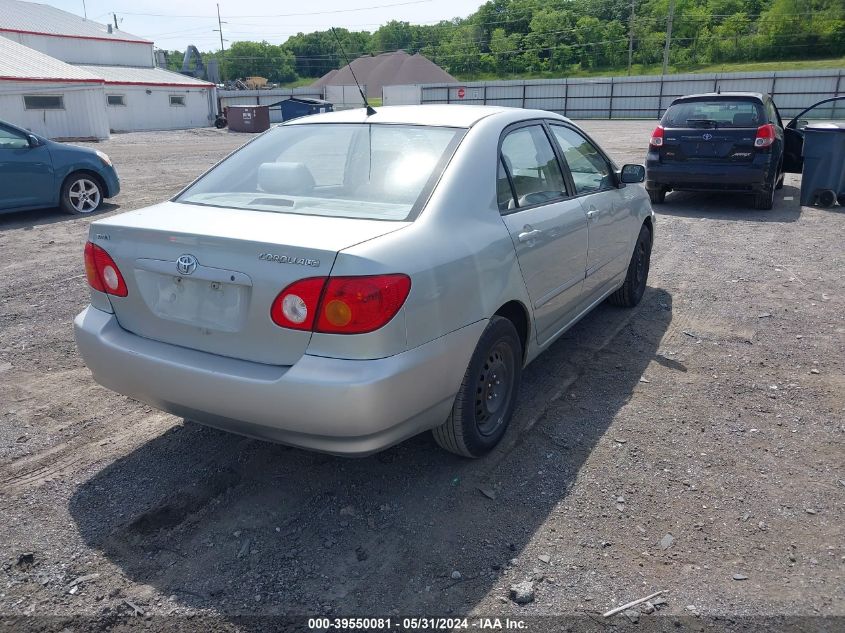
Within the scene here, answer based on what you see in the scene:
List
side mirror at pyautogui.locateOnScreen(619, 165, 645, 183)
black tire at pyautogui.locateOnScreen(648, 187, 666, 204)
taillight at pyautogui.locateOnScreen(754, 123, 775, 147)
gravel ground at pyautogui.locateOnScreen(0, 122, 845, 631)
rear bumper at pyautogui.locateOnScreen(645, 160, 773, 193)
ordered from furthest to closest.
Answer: black tire at pyautogui.locateOnScreen(648, 187, 666, 204)
rear bumper at pyautogui.locateOnScreen(645, 160, 773, 193)
taillight at pyautogui.locateOnScreen(754, 123, 775, 147)
side mirror at pyautogui.locateOnScreen(619, 165, 645, 183)
gravel ground at pyautogui.locateOnScreen(0, 122, 845, 631)

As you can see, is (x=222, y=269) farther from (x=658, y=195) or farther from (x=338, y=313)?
(x=658, y=195)

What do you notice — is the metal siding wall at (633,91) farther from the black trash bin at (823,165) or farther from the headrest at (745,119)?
the headrest at (745,119)

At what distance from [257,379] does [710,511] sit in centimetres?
211

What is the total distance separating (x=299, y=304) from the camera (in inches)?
108

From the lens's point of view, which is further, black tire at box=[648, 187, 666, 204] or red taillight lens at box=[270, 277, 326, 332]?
black tire at box=[648, 187, 666, 204]

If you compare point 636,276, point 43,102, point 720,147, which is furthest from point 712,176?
point 43,102

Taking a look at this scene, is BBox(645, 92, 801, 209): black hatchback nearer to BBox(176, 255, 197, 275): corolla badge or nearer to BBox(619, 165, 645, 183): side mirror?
BBox(619, 165, 645, 183): side mirror

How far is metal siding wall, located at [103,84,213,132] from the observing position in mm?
37844

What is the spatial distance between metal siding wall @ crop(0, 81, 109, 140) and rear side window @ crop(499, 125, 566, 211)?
2803cm

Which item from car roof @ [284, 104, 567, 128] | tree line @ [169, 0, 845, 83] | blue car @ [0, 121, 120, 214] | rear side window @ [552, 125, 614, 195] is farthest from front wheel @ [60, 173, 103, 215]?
tree line @ [169, 0, 845, 83]

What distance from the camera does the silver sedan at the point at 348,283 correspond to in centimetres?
273

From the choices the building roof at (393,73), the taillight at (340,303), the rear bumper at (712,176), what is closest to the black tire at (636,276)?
the taillight at (340,303)

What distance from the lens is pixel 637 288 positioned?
5969 mm

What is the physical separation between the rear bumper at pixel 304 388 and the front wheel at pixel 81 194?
8.19m
